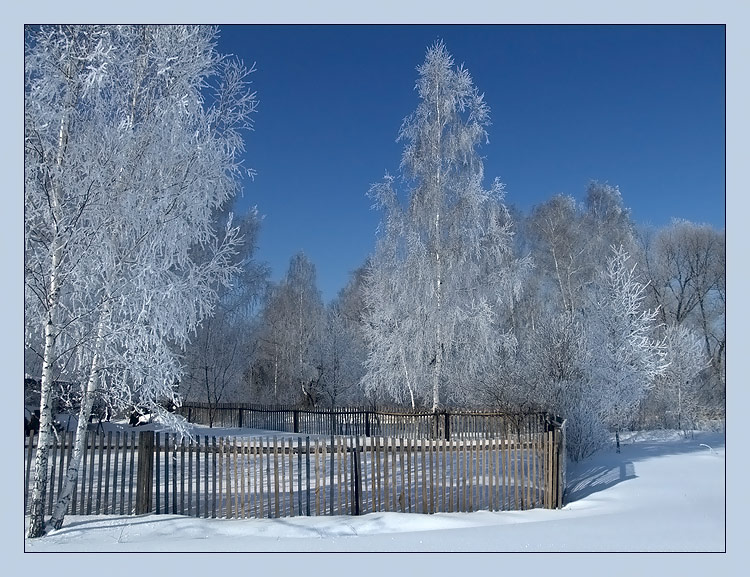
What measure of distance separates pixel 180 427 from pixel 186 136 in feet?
11.5

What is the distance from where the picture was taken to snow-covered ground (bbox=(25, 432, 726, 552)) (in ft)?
18.6

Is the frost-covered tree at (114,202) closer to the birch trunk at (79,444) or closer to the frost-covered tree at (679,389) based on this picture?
the birch trunk at (79,444)

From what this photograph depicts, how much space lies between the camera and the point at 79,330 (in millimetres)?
6672

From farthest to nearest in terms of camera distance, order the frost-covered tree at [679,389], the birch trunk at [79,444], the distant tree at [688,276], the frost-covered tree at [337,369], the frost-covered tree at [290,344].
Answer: the frost-covered tree at [290,344], the frost-covered tree at [337,369], the distant tree at [688,276], the frost-covered tree at [679,389], the birch trunk at [79,444]

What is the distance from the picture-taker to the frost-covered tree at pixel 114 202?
21.1 feet

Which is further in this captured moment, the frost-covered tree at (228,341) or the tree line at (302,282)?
the frost-covered tree at (228,341)

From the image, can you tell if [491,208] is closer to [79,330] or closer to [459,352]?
[459,352]

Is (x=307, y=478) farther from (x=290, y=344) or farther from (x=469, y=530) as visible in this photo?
(x=290, y=344)

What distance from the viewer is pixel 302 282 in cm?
3519

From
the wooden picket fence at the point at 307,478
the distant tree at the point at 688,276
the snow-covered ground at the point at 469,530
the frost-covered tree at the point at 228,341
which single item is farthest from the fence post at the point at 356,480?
the distant tree at the point at 688,276

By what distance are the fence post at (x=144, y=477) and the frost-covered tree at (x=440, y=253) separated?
9.55 metres

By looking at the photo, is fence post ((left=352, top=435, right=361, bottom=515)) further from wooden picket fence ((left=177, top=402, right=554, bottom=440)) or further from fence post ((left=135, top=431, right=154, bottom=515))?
wooden picket fence ((left=177, top=402, right=554, bottom=440))

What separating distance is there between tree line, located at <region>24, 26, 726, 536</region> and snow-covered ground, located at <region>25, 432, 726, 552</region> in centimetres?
104

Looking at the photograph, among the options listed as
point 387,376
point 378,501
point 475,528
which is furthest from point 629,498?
point 387,376
